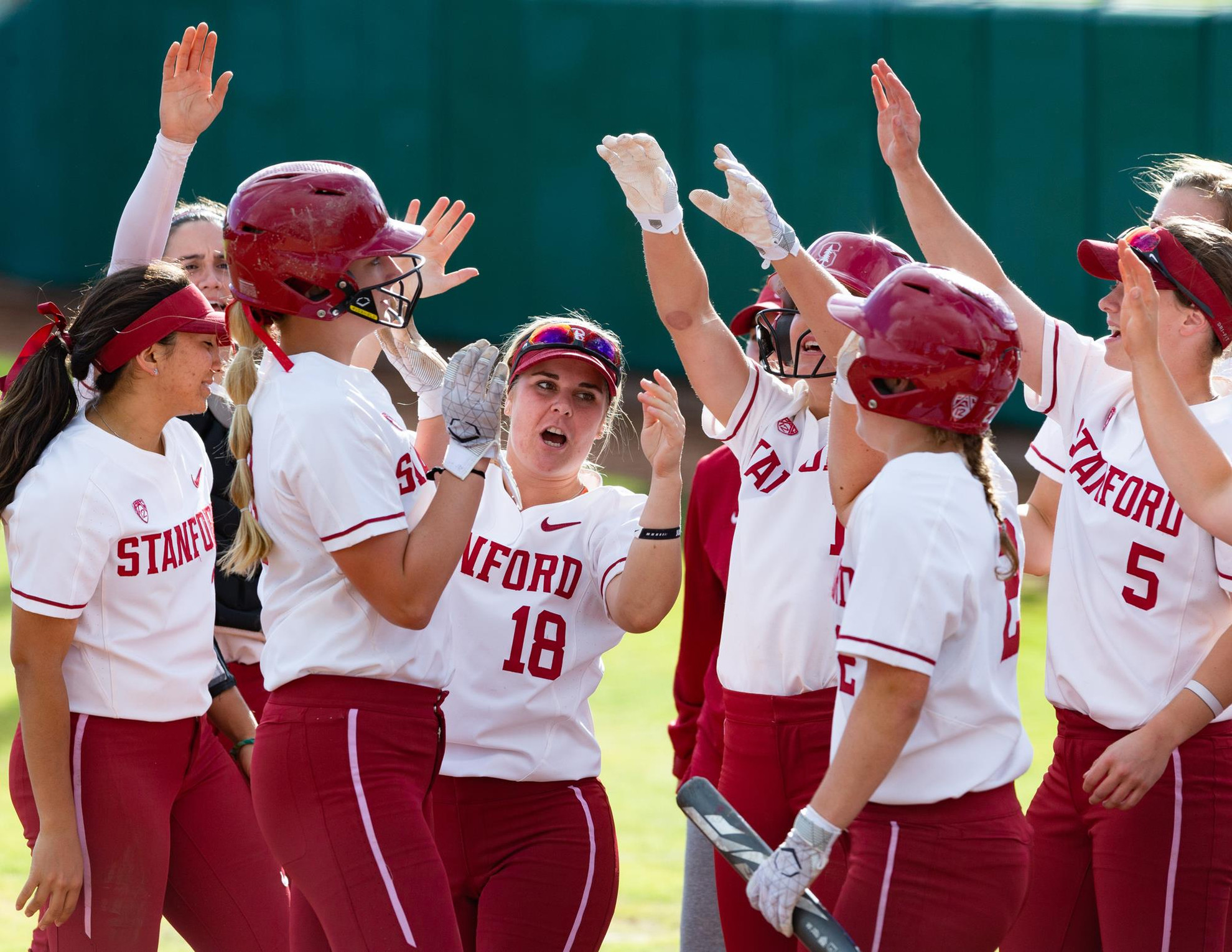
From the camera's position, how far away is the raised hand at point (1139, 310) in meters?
2.79

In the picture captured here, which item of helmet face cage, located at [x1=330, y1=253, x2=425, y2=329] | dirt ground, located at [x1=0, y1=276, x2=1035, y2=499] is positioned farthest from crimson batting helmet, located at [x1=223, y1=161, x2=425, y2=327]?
dirt ground, located at [x1=0, y1=276, x2=1035, y2=499]

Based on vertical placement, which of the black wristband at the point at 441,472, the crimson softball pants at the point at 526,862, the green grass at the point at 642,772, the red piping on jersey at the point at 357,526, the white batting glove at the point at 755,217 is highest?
the white batting glove at the point at 755,217

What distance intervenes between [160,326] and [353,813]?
128cm

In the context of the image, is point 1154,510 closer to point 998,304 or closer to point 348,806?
point 998,304

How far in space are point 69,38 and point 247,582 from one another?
14313mm

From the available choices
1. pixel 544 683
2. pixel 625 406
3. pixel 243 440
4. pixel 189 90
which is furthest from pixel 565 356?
pixel 625 406

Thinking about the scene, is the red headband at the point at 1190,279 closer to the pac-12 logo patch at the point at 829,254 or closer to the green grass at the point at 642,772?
the pac-12 logo patch at the point at 829,254

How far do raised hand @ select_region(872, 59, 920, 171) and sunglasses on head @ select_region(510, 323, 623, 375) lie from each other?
2.73 feet

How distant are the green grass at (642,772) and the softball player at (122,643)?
5.30ft

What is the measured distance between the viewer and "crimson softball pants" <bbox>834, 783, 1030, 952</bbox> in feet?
7.99

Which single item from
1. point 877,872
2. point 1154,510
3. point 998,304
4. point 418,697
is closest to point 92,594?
point 418,697

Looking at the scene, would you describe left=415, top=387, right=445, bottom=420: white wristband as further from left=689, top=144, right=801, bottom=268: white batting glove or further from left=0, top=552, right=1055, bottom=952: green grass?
left=0, top=552, right=1055, bottom=952: green grass

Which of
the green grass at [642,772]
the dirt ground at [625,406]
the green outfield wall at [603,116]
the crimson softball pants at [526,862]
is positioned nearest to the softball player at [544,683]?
the crimson softball pants at [526,862]

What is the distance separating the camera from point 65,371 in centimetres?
321
